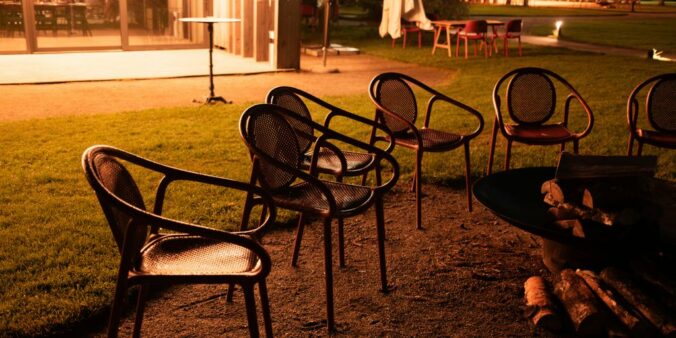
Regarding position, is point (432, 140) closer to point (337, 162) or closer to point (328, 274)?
point (337, 162)

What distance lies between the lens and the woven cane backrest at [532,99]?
17.6 ft

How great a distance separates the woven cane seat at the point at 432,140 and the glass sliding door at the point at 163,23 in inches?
362

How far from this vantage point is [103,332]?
122 inches

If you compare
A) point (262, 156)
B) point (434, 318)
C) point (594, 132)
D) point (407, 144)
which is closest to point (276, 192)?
point (262, 156)

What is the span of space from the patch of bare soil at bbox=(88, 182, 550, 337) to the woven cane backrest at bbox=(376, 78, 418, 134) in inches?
24.4

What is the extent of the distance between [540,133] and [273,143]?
2.51 meters

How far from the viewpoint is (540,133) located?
5113mm

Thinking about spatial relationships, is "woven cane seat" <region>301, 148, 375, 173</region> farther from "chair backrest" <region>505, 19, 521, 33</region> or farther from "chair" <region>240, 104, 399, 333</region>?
"chair backrest" <region>505, 19, 521, 33</region>

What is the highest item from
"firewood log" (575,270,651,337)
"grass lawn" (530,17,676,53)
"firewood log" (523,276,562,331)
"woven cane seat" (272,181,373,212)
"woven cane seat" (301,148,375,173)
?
"grass lawn" (530,17,676,53)

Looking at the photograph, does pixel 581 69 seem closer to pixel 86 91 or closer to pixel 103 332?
pixel 86 91

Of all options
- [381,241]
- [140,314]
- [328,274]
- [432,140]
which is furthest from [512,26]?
[140,314]

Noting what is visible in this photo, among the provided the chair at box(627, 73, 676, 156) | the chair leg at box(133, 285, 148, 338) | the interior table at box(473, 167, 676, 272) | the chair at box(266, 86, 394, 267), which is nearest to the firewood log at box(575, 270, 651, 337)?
the interior table at box(473, 167, 676, 272)

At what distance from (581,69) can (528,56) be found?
2014mm

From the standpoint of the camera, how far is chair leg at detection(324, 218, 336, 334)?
10.2 feet
